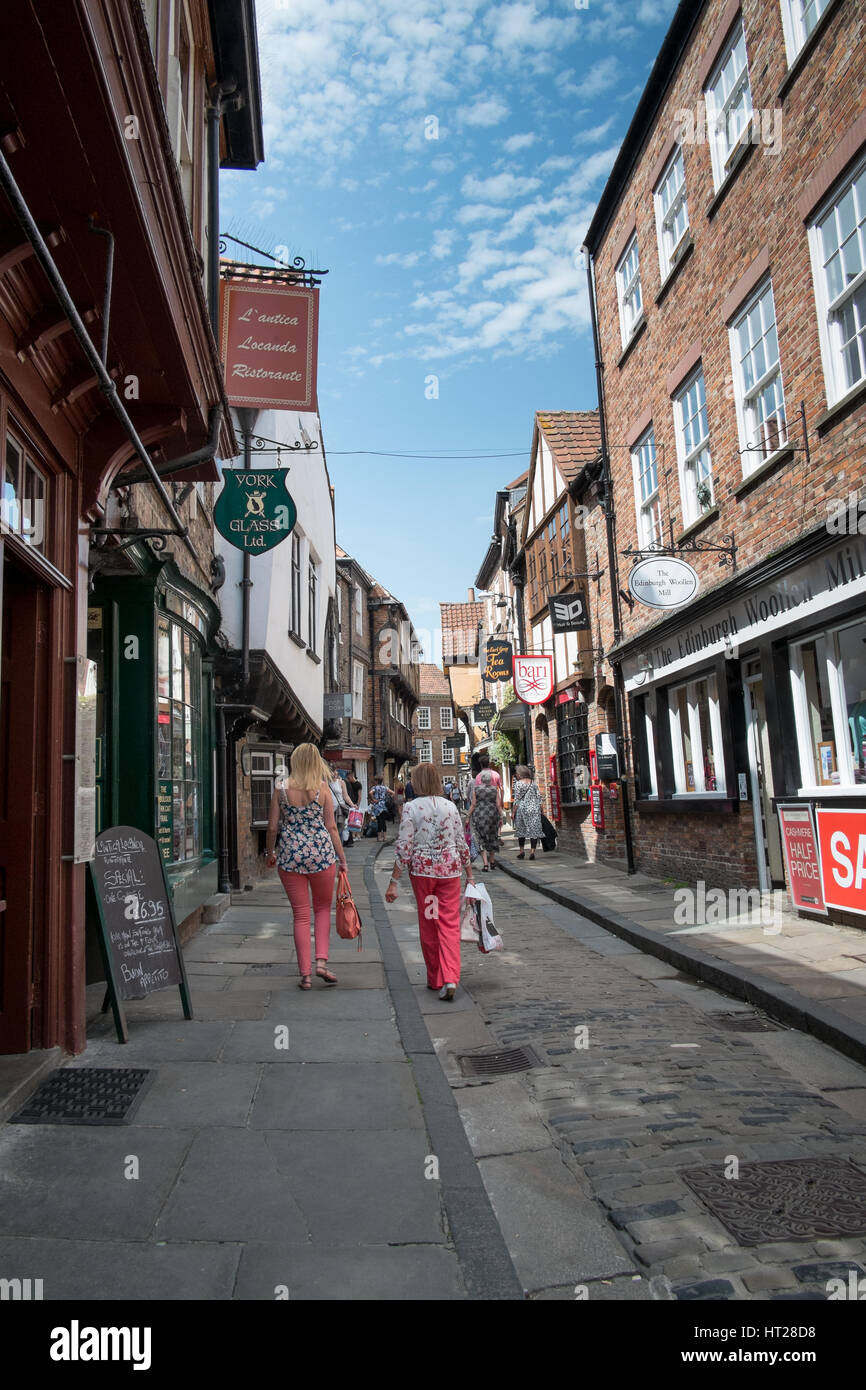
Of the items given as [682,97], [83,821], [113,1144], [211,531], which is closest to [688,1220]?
[113,1144]

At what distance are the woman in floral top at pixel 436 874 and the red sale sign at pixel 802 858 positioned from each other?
3120mm

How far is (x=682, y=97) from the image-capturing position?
442 inches

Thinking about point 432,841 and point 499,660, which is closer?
point 432,841

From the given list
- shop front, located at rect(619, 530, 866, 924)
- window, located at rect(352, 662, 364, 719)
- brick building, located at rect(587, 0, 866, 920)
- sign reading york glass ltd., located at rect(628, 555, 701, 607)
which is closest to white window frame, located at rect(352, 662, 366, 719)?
window, located at rect(352, 662, 364, 719)

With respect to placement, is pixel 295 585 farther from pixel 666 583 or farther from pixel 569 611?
pixel 666 583

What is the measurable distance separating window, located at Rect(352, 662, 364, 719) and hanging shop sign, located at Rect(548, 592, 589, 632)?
2209 cm

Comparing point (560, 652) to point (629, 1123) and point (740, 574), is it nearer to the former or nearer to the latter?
point (740, 574)

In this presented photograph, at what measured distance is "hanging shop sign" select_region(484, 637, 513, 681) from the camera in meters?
21.8

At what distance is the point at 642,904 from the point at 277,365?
685 centimetres

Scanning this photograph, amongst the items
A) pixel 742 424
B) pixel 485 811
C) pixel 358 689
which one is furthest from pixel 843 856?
pixel 358 689

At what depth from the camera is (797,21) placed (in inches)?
329

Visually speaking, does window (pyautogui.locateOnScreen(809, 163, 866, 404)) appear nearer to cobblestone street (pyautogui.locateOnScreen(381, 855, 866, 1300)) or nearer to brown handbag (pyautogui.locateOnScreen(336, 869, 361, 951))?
cobblestone street (pyautogui.locateOnScreen(381, 855, 866, 1300))

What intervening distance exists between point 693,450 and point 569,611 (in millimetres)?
4758

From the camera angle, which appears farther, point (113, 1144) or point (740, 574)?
point (740, 574)
